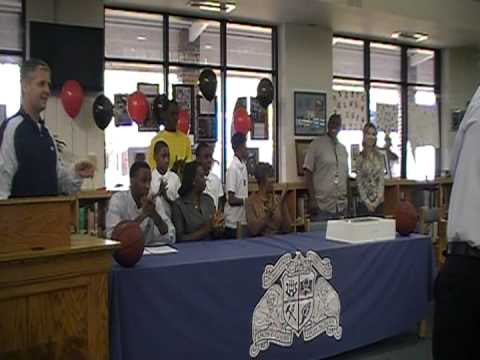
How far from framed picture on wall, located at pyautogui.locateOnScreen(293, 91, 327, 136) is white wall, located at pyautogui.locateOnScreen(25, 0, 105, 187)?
2.47m

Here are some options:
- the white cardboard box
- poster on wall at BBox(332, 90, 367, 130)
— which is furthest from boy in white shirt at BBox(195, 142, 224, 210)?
poster on wall at BBox(332, 90, 367, 130)

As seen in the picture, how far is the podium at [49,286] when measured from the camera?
2322 mm

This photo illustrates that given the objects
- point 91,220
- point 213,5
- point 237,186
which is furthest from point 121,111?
point 237,186

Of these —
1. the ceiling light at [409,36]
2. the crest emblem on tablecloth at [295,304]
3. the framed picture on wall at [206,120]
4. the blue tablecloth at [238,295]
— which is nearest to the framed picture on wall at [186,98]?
the framed picture on wall at [206,120]

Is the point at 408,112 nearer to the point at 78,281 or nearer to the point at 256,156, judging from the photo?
the point at 256,156

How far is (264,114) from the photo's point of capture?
23.0 ft

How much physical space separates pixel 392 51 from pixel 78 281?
695 cm

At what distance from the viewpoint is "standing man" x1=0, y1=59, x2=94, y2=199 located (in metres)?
2.70

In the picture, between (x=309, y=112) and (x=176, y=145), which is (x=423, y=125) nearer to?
(x=309, y=112)

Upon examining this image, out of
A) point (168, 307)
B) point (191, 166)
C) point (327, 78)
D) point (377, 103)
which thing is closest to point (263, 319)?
point (168, 307)

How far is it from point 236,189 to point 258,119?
1.84 metres

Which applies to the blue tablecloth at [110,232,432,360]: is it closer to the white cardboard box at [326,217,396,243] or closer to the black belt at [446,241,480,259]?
the white cardboard box at [326,217,396,243]

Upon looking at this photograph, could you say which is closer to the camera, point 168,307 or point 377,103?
point 168,307

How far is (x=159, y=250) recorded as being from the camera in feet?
11.2
